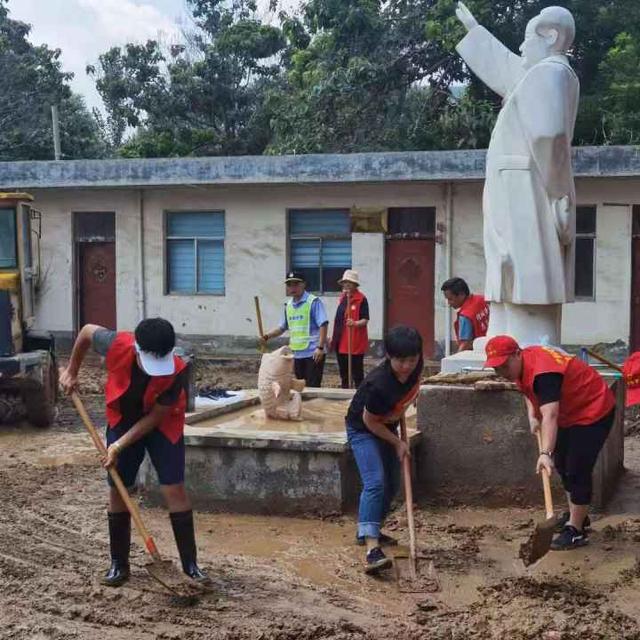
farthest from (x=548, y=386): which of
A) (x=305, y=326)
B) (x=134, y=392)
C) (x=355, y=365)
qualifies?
(x=355, y=365)

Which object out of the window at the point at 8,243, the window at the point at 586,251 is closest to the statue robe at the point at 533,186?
the window at the point at 8,243

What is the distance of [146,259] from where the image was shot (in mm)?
16156

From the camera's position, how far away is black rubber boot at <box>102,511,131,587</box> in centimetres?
504

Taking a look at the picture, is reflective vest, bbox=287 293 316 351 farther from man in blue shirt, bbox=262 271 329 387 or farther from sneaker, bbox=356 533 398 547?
sneaker, bbox=356 533 398 547

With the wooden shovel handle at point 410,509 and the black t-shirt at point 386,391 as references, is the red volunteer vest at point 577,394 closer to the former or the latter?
the black t-shirt at point 386,391

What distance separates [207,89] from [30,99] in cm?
502

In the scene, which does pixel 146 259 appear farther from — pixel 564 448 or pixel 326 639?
pixel 326 639

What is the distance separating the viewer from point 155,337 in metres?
4.70

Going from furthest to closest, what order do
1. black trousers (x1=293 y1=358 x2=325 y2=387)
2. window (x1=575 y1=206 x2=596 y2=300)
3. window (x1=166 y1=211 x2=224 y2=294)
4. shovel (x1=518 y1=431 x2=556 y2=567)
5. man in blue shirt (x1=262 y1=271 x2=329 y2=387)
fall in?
1. window (x1=166 y1=211 x2=224 y2=294)
2. window (x1=575 y1=206 x2=596 y2=300)
3. black trousers (x1=293 y1=358 x2=325 y2=387)
4. man in blue shirt (x1=262 y1=271 x2=329 y2=387)
5. shovel (x1=518 y1=431 x2=556 y2=567)

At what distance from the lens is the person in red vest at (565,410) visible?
5.21 meters

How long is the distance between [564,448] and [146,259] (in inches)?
450

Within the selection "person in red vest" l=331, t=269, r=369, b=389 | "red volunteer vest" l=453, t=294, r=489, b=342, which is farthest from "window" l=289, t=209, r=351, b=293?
"red volunteer vest" l=453, t=294, r=489, b=342

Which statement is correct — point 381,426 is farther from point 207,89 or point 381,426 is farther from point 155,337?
point 207,89

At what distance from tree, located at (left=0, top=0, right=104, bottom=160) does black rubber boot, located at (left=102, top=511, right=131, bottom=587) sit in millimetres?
22144
